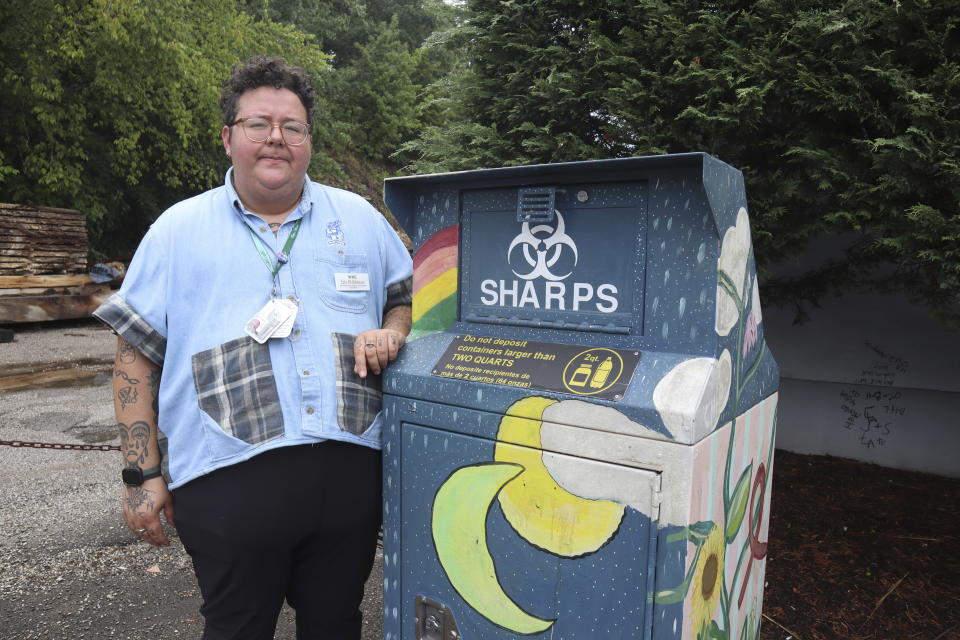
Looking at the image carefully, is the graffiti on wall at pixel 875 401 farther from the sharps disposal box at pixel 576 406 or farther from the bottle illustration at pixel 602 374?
the bottle illustration at pixel 602 374

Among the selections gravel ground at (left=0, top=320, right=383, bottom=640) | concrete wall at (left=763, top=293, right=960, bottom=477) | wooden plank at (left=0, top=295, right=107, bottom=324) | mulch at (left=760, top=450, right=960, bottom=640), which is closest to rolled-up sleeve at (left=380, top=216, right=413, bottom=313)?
gravel ground at (left=0, top=320, right=383, bottom=640)

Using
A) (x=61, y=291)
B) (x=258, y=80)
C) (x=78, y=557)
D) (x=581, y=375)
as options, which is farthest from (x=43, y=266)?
(x=581, y=375)

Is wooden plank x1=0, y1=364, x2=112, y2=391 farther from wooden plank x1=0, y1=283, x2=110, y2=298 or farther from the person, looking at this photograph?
the person

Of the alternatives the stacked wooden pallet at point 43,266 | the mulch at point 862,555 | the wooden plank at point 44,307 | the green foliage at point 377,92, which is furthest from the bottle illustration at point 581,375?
the green foliage at point 377,92

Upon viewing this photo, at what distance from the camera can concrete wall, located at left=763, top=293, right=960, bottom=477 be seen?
12.3 ft

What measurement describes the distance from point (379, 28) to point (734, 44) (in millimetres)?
19742

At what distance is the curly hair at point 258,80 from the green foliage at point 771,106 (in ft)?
5.62

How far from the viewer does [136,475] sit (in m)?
1.74

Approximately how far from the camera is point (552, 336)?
1730 millimetres

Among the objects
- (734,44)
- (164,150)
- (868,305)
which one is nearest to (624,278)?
(734,44)

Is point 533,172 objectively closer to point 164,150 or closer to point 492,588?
point 492,588

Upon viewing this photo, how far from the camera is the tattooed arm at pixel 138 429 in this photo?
68.6 inches

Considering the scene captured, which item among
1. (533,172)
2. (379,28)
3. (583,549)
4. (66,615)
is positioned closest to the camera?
(583,549)

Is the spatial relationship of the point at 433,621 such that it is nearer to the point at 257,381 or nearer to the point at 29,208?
the point at 257,381
